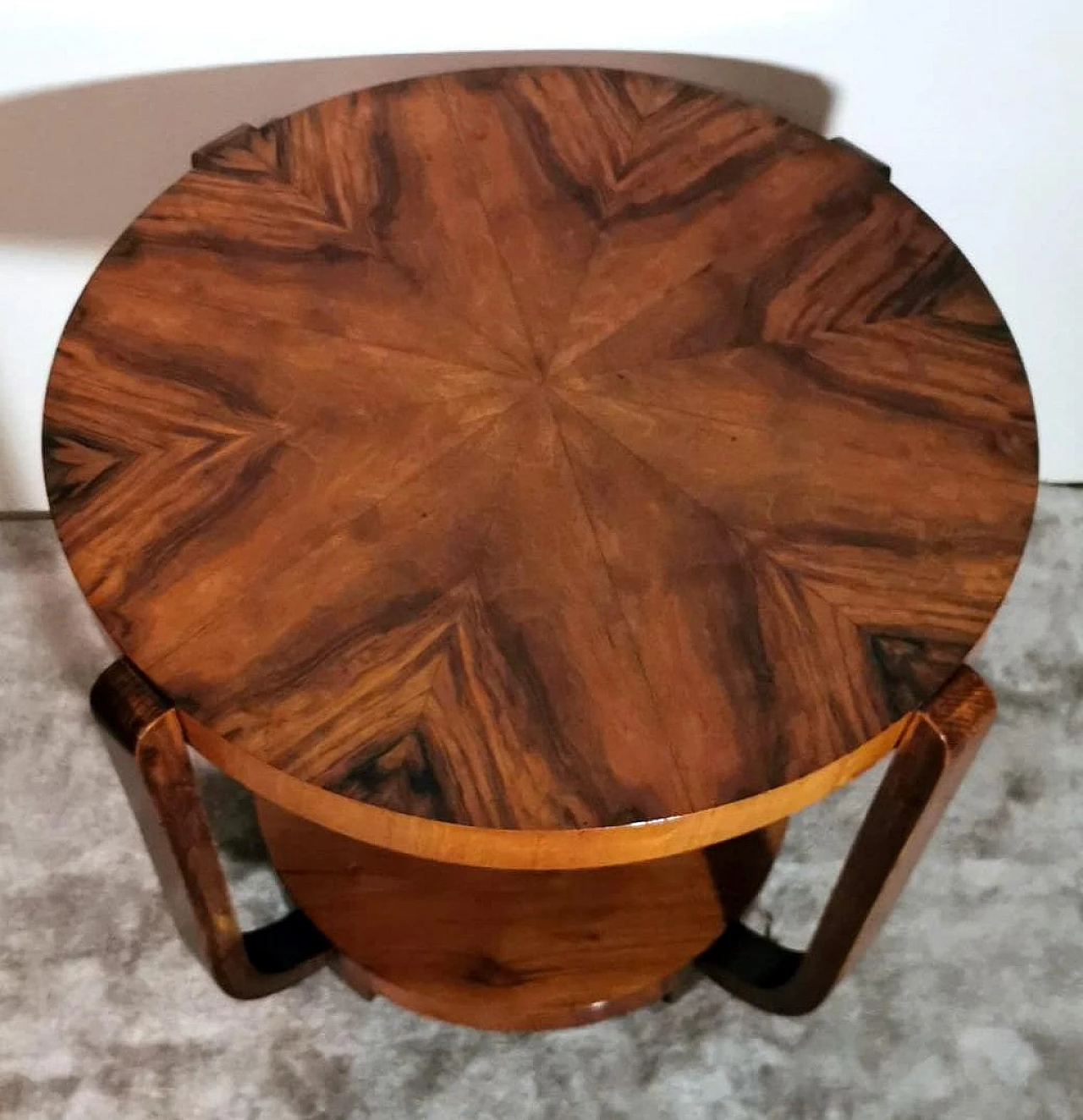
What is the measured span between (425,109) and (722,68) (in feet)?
0.88

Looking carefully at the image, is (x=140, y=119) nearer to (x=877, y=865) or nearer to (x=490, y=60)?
(x=490, y=60)

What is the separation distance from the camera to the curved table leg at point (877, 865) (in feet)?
2.03

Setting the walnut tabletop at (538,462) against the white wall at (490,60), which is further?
the white wall at (490,60)

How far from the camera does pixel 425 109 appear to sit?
83 centimetres

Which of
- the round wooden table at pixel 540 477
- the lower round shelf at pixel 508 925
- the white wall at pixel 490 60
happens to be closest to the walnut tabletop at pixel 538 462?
the round wooden table at pixel 540 477

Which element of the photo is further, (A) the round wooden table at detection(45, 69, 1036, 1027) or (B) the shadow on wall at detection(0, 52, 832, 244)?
(B) the shadow on wall at detection(0, 52, 832, 244)

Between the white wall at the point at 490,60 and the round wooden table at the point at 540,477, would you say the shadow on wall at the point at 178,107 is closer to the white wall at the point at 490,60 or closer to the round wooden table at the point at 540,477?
the white wall at the point at 490,60

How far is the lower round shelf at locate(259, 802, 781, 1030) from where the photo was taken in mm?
974

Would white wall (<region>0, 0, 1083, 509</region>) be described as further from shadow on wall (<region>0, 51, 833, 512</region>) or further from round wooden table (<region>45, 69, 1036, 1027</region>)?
round wooden table (<region>45, 69, 1036, 1027</region>)

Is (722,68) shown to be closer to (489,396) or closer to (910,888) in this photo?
(489,396)

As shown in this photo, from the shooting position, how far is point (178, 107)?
962 mm

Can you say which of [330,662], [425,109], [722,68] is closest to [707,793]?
[330,662]

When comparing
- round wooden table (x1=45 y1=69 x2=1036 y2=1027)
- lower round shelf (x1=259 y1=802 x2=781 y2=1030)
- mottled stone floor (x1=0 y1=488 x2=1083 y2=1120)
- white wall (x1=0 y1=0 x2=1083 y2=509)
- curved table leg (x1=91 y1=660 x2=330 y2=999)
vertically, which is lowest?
mottled stone floor (x1=0 y1=488 x2=1083 y2=1120)

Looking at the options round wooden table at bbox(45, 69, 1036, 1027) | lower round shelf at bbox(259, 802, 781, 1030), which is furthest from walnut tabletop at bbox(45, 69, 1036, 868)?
lower round shelf at bbox(259, 802, 781, 1030)
